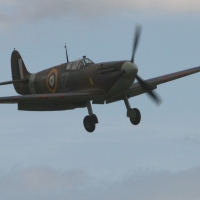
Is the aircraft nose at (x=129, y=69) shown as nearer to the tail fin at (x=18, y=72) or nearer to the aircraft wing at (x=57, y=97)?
the aircraft wing at (x=57, y=97)

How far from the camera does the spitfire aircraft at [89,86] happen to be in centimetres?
3203

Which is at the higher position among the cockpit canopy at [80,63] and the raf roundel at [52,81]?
the cockpit canopy at [80,63]

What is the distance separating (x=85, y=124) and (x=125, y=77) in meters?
2.89

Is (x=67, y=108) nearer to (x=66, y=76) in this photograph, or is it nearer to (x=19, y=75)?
(x=66, y=76)

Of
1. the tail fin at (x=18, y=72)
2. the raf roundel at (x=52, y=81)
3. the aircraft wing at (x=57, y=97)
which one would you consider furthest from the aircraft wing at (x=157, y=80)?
the tail fin at (x=18, y=72)

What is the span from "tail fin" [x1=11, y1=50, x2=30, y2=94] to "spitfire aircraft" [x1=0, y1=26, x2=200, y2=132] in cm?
170

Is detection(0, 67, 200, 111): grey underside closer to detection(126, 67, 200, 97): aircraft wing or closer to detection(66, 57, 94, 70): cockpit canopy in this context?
detection(126, 67, 200, 97): aircraft wing

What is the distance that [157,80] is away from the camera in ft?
114

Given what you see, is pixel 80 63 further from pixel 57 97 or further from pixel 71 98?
pixel 57 97

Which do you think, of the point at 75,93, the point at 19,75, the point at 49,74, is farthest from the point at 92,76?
the point at 19,75

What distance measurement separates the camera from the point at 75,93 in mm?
32781

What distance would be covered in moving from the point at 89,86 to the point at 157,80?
11.9 feet

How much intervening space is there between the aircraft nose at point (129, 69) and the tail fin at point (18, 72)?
707cm

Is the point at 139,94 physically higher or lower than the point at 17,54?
lower
